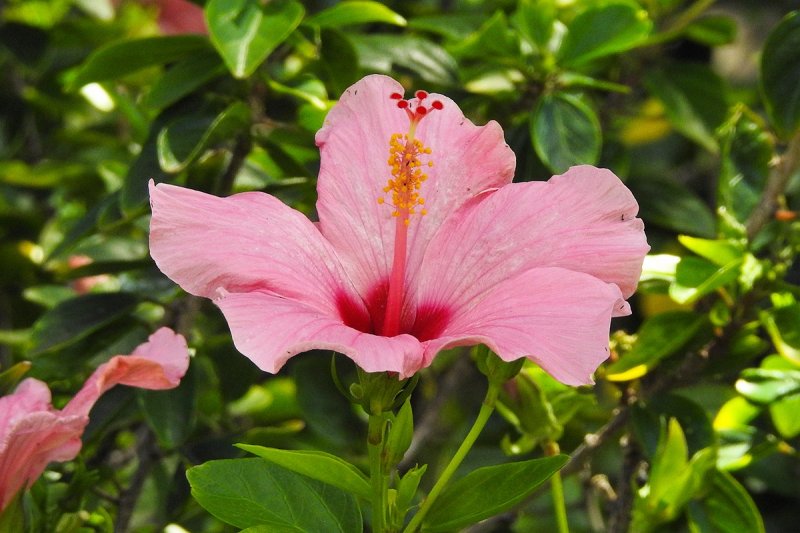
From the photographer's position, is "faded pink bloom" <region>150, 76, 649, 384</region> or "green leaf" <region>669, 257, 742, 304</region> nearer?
"faded pink bloom" <region>150, 76, 649, 384</region>

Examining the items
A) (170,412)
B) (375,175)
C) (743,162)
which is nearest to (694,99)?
(743,162)

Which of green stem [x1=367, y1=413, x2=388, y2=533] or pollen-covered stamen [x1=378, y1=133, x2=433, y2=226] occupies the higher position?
pollen-covered stamen [x1=378, y1=133, x2=433, y2=226]

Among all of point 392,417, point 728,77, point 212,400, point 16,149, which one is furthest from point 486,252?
point 728,77

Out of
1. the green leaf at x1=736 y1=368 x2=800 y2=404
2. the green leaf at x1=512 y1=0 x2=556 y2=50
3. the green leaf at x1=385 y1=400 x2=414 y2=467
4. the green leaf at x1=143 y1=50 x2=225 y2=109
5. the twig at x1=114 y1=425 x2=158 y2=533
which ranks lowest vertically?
the twig at x1=114 y1=425 x2=158 y2=533

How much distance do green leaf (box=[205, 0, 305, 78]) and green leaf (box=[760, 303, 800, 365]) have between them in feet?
2.22

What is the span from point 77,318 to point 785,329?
90 centimetres

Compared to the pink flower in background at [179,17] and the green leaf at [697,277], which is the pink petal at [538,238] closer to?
the green leaf at [697,277]

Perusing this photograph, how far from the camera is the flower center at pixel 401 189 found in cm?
107

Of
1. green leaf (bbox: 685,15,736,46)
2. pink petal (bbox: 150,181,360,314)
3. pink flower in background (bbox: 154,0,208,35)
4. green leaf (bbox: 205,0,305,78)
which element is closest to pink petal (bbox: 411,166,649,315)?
pink petal (bbox: 150,181,360,314)

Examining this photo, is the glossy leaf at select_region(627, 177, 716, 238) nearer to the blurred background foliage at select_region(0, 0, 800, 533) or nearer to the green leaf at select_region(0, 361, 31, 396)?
the blurred background foliage at select_region(0, 0, 800, 533)

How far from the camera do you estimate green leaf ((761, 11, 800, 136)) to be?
4.66 feet

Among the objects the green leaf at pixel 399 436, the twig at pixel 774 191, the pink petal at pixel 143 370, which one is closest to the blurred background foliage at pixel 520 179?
the twig at pixel 774 191

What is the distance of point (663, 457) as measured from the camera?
1254mm

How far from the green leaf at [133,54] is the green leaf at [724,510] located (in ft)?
2.81
